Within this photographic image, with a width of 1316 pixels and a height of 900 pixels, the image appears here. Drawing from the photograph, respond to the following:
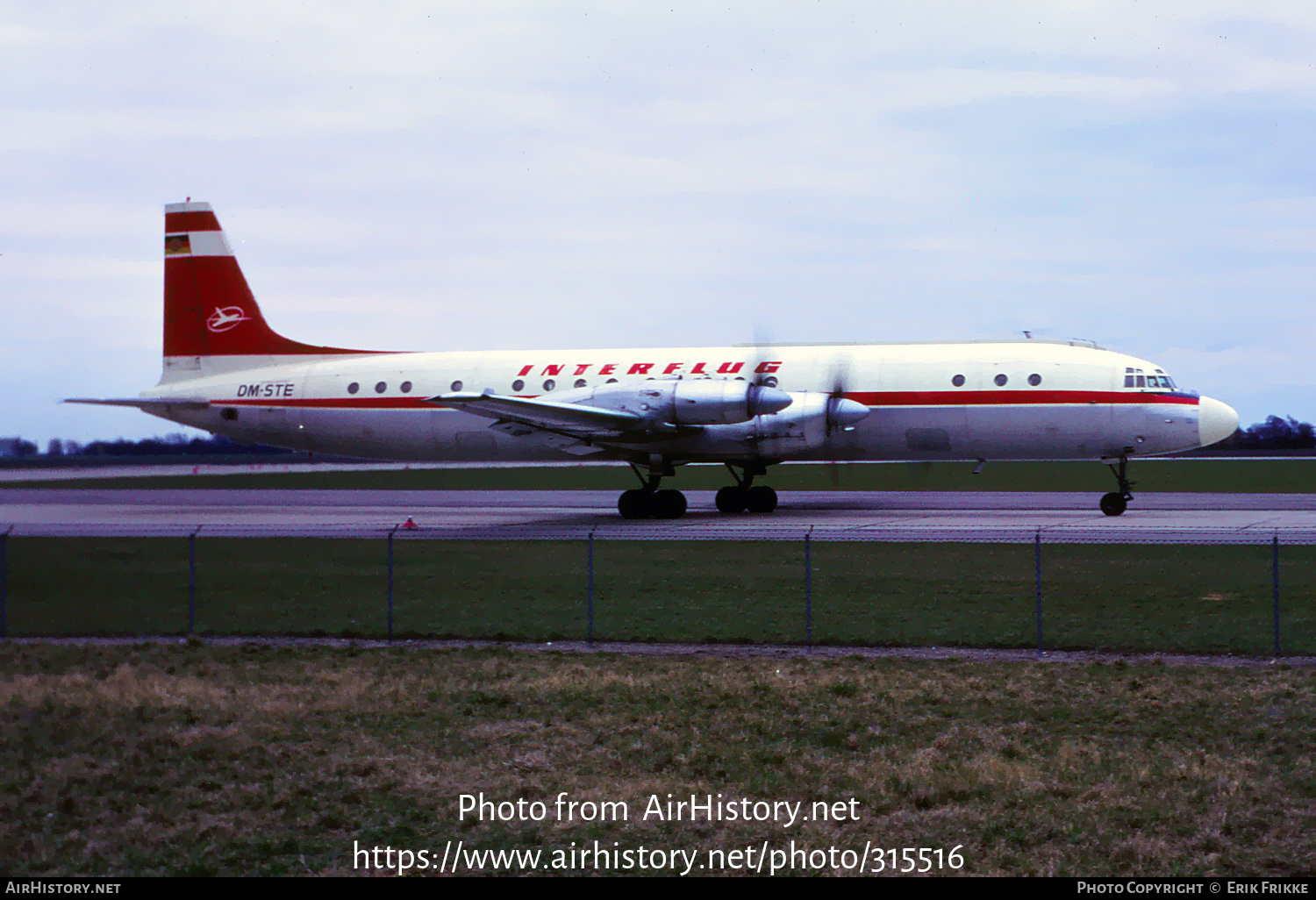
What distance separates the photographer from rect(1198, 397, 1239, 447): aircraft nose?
34.0 m

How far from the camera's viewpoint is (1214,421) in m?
34.0

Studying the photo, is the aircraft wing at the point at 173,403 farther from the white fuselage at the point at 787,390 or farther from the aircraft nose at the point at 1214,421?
the aircraft nose at the point at 1214,421

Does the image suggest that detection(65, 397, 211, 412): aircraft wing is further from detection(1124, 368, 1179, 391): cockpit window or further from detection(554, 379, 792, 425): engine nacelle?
detection(1124, 368, 1179, 391): cockpit window

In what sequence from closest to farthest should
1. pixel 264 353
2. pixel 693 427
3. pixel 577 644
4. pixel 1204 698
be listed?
pixel 1204 698 < pixel 577 644 < pixel 693 427 < pixel 264 353

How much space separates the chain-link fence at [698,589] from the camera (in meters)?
16.6

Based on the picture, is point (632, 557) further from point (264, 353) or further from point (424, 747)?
point (264, 353)

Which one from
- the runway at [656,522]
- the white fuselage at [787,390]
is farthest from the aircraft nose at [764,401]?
the runway at [656,522]

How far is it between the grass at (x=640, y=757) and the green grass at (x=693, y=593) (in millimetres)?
2304

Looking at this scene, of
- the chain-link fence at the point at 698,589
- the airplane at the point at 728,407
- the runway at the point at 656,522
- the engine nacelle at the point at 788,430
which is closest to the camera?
the chain-link fence at the point at 698,589

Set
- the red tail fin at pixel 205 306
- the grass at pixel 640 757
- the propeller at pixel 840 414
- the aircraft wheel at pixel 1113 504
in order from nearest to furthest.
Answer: the grass at pixel 640 757, the aircraft wheel at pixel 1113 504, the propeller at pixel 840 414, the red tail fin at pixel 205 306

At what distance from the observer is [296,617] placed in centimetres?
1809

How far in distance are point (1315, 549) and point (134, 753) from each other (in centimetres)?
2453

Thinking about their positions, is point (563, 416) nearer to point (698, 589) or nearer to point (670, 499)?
point (670, 499)
